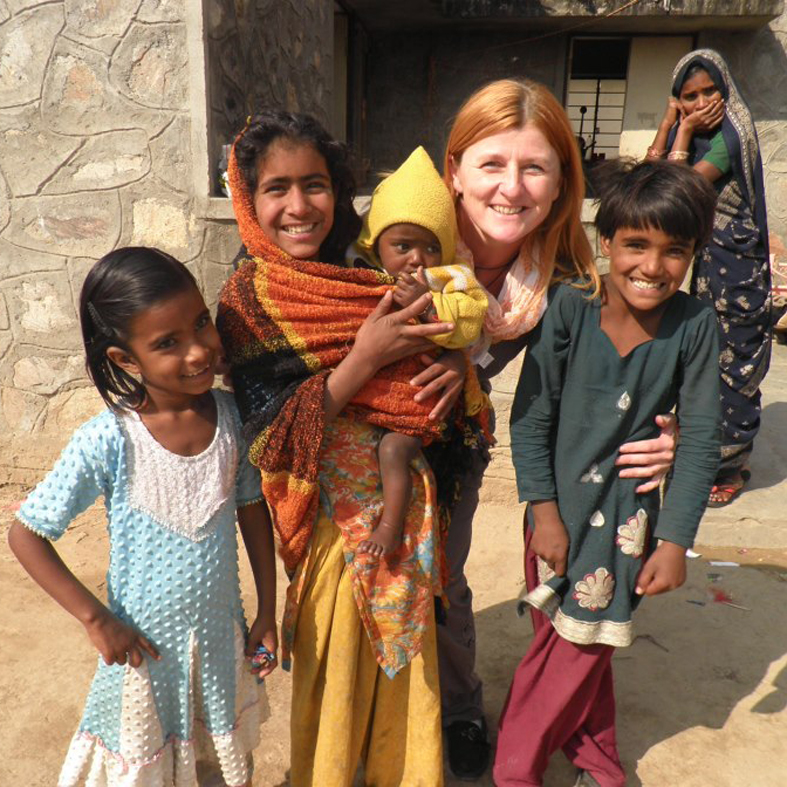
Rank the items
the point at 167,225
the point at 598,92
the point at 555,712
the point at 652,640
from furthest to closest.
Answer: the point at 598,92
the point at 167,225
the point at 652,640
the point at 555,712

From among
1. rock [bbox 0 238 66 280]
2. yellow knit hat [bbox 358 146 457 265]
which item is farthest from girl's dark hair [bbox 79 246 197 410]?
rock [bbox 0 238 66 280]

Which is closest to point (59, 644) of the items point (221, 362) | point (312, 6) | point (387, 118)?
point (221, 362)

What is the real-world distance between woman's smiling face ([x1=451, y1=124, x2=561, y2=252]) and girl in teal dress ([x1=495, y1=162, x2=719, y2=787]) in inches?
5.9

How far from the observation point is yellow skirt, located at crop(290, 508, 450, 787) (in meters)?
1.68

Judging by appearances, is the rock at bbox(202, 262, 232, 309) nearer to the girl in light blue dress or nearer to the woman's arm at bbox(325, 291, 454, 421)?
the girl in light blue dress

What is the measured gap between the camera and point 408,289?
1552 mm

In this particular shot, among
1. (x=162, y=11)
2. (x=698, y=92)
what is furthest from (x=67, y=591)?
(x=698, y=92)

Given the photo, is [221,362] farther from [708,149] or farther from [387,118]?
[387,118]

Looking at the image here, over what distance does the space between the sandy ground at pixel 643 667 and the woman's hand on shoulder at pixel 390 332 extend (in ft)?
4.30

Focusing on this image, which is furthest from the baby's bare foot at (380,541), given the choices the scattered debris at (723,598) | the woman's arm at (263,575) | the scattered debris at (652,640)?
the scattered debris at (723,598)

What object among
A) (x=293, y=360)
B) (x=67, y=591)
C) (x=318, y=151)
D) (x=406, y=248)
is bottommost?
(x=67, y=591)

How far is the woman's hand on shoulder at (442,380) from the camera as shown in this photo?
161 centimetres

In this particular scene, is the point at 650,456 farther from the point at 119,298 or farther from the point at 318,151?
the point at 119,298

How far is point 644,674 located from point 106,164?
3.15 meters
